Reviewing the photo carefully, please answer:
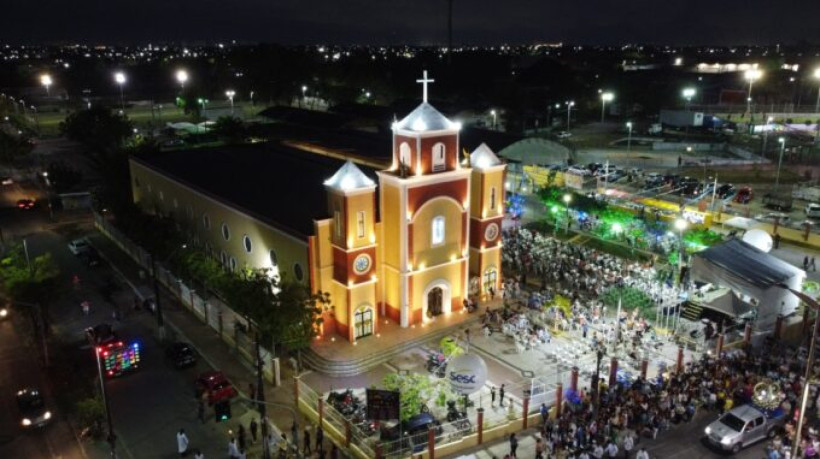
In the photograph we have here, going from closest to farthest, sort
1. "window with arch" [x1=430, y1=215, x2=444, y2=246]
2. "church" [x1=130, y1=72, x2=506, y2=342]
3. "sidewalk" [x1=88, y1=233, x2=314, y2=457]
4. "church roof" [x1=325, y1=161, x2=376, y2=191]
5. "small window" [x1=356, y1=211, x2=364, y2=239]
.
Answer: "sidewalk" [x1=88, y1=233, x2=314, y2=457] → "church roof" [x1=325, y1=161, x2=376, y2=191] → "small window" [x1=356, y1=211, x2=364, y2=239] → "church" [x1=130, y1=72, x2=506, y2=342] → "window with arch" [x1=430, y1=215, x2=444, y2=246]

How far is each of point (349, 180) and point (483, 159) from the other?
8.56 meters

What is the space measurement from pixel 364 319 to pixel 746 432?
1688 cm

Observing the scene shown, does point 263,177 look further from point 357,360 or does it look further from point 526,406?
A: point 526,406

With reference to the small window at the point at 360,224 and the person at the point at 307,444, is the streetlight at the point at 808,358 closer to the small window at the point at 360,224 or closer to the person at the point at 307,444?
the person at the point at 307,444

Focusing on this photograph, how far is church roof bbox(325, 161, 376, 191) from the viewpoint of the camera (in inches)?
1180

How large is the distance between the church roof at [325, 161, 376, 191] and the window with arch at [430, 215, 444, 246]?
14.6ft

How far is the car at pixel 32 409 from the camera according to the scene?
25.6 metres

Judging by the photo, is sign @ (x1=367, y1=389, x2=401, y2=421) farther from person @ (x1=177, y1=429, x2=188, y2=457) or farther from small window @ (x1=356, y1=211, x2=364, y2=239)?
small window @ (x1=356, y1=211, x2=364, y2=239)

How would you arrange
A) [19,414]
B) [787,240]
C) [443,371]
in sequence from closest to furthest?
[19,414]
[443,371]
[787,240]

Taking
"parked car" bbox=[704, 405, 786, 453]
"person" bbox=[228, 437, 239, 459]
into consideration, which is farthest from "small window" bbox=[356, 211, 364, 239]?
"parked car" bbox=[704, 405, 786, 453]

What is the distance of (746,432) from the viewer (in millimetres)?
23266

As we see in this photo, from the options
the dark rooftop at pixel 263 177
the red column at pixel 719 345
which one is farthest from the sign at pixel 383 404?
the red column at pixel 719 345

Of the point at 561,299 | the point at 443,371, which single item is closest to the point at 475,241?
the point at 561,299

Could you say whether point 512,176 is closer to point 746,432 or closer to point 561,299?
point 561,299
